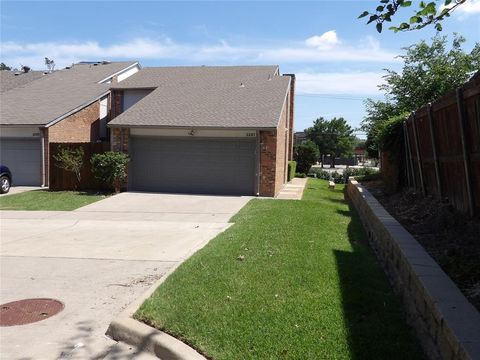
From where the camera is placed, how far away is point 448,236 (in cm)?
606

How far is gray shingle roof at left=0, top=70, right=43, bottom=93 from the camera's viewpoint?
29914 mm

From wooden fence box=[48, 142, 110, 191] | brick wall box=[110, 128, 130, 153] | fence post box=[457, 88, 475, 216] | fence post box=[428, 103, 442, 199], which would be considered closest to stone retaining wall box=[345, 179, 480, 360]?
fence post box=[457, 88, 475, 216]

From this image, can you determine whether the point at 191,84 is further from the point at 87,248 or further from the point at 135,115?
the point at 87,248

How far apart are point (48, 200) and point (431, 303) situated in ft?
48.8

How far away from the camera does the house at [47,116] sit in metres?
20.9

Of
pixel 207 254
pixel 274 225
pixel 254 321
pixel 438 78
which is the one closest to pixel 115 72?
pixel 438 78

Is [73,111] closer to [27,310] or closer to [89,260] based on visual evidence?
[89,260]

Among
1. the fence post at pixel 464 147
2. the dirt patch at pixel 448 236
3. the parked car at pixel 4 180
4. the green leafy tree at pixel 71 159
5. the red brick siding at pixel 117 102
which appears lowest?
the dirt patch at pixel 448 236

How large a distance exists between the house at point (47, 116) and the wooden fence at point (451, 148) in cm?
1612

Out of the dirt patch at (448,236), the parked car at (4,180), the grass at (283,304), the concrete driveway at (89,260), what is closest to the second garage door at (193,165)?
the concrete driveway at (89,260)

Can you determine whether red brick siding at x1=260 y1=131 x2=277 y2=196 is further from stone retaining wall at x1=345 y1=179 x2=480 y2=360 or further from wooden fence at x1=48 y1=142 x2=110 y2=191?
stone retaining wall at x1=345 y1=179 x2=480 y2=360

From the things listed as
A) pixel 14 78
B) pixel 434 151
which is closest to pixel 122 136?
pixel 434 151

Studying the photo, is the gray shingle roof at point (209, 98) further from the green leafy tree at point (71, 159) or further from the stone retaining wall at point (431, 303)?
the stone retaining wall at point (431, 303)

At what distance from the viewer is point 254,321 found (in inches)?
175
